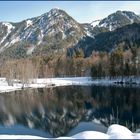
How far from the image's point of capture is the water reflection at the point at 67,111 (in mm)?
60125

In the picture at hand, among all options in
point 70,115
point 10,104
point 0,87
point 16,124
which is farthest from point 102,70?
point 16,124

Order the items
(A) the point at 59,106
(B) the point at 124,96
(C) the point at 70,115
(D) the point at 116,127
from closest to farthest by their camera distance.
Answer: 1. (D) the point at 116,127
2. (C) the point at 70,115
3. (A) the point at 59,106
4. (B) the point at 124,96

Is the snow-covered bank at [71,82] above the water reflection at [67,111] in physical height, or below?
below

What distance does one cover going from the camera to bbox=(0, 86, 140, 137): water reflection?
60125 millimetres

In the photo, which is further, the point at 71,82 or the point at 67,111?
the point at 71,82

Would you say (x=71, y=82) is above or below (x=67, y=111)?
below

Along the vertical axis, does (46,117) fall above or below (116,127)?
below

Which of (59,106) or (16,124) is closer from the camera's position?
(16,124)

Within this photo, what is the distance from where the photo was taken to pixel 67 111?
76562 millimetres

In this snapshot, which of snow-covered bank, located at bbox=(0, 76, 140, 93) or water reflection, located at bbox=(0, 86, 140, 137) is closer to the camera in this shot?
water reflection, located at bbox=(0, 86, 140, 137)

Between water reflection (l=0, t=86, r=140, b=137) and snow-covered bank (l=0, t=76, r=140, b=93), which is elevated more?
water reflection (l=0, t=86, r=140, b=137)

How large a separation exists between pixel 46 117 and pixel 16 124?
8859 mm

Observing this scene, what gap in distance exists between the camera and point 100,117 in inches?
2598

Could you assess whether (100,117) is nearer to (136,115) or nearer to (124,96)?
(136,115)
